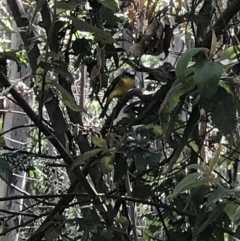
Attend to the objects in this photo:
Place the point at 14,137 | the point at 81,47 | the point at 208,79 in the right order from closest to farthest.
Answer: the point at 208,79
the point at 81,47
the point at 14,137

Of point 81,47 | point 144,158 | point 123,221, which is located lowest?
point 123,221

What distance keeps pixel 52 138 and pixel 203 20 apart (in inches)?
16.3

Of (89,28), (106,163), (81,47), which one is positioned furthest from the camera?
(81,47)

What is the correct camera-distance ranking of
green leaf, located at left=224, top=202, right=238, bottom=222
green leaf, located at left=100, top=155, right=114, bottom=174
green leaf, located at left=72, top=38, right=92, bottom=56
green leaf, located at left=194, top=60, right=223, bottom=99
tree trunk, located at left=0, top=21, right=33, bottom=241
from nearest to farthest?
green leaf, located at left=194, top=60, right=223, bottom=99 → green leaf, located at left=224, top=202, right=238, bottom=222 → green leaf, located at left=100, top=155, right=114, bottom=174 → green leaf, located at left=72, top=38, right=92, bottom=56 → tree trunk, located at left=0, top=21, right=33, bottom=241

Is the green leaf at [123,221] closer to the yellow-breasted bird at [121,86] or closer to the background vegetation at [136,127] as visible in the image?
the background vegetation at [136,127]

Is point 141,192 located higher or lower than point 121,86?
lower

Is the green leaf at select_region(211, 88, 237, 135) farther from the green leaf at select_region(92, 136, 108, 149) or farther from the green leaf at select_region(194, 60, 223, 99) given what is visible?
the green leaf at select_region(92, 136, 108, 149)

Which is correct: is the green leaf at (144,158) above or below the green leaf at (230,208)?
above

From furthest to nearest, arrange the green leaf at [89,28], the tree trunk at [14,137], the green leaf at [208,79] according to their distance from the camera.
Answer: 1. the tree trunk at [14,137]
2. the green leaf at [89,28]
3. the green leaf at [208,79]

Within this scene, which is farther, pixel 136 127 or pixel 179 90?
pixel 136 127

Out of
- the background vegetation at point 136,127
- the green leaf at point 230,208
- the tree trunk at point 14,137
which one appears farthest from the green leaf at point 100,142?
the tree trunk at point 14,137

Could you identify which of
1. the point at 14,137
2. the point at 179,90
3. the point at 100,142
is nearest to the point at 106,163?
the point at 100,142

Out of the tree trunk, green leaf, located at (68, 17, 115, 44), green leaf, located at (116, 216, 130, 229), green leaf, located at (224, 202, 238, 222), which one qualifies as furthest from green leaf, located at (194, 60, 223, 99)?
the tree trunk

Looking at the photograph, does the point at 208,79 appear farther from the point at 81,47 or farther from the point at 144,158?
the point at 81,47
